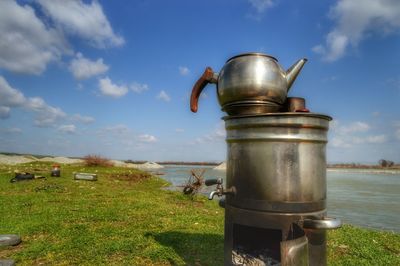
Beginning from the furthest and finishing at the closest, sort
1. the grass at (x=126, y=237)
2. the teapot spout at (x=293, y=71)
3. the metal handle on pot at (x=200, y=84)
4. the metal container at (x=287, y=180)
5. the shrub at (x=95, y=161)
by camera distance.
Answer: the shrub at (x=95, y=161)
the grass at (x=126, y=237)
the metal handle on pot at (x=200, y=84)
the teapot spout at (x=293, y=71)
the metal container at (x=287, y=180)

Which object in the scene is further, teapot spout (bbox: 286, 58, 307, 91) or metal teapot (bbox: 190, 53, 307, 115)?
teapot spout (bbox: 286, 58, 307, 91)

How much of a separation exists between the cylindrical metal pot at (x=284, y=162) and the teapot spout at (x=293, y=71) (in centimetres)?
71

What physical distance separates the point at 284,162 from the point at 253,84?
2.97 feet

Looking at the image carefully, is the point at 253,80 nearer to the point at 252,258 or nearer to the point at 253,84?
the point at 253,84

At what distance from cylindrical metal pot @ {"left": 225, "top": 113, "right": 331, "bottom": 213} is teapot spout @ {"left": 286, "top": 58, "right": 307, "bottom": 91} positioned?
0.71m

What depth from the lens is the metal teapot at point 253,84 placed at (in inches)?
131

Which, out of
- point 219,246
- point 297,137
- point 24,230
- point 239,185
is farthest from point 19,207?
point 297,137

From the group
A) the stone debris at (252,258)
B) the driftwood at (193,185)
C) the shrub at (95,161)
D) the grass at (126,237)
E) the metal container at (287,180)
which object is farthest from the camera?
the shrub at (95,161)

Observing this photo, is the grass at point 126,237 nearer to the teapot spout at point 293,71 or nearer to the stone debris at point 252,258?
the stone debris at point 252,258

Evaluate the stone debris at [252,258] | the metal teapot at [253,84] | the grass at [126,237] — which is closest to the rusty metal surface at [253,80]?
the metal teapot at [253,84]

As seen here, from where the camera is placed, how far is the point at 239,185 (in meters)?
3.34

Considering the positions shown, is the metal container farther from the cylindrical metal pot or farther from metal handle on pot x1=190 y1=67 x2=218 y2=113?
metal handle on pot x1=190 y1=67 x2=218 y2=113

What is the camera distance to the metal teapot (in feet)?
10.9

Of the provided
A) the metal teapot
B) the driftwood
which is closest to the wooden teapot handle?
the metal teapot
